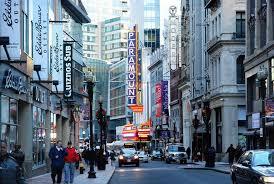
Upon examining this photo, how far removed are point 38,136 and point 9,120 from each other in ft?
29.0

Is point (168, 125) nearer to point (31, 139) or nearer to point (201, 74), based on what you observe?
point (201, 74)

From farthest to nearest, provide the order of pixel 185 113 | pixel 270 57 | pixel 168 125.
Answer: pixel 168 125
pixel 185 113
pixel 270 57

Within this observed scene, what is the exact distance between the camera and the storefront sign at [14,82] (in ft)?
84.4

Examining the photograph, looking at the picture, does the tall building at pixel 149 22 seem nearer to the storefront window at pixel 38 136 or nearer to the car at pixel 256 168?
the storefront window at pixel 38 136

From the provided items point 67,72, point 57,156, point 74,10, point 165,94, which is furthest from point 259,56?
point 165,94

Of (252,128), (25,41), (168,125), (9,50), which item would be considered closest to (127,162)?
(252,128)

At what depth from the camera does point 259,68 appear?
5181cm

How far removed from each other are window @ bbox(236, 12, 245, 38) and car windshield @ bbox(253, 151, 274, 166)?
45.6 m

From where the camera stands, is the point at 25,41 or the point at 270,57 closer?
the point at 25,41

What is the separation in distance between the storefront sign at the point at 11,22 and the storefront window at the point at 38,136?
1114 cm

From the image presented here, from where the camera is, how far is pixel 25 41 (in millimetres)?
31375

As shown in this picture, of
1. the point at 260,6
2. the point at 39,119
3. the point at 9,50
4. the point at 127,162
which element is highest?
the point at 260,6

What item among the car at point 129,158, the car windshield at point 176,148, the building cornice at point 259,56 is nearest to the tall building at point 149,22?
the car windshield at point 176,148

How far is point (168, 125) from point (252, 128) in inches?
2381
